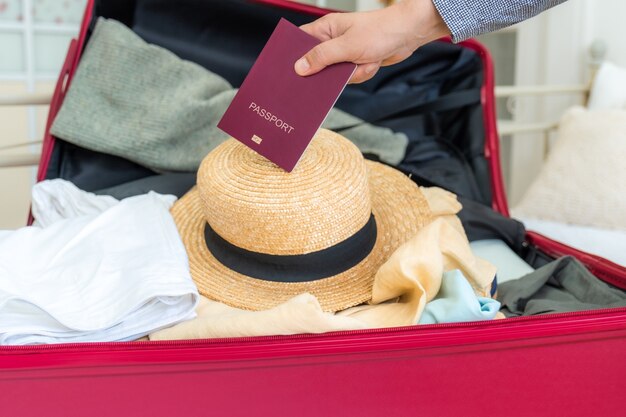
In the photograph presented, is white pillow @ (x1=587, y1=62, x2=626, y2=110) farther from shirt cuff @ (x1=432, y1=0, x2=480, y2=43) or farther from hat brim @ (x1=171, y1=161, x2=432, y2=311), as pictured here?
shirt cuff @ (x1=432, y1=0, x2=480, y2=43)

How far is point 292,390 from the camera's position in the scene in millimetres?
623

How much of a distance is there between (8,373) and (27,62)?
58.3 inches

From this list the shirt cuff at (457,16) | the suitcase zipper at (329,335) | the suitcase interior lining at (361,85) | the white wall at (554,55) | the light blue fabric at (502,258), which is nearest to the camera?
the suitcase zipper at (329,335)

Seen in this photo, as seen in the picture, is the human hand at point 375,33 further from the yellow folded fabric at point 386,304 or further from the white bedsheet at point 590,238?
the white bedsheet at point 590,238

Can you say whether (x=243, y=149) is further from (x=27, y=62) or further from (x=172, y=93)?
(x=27, y=62)

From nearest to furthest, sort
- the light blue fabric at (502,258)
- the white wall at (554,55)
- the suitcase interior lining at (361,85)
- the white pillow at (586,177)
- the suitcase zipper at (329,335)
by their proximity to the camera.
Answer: the suitcase zipper at (329,335) < the light blue fabric at (502,258) < the suitcase interior lining at (361,85) < the white pillow at (586,177) < the white wall at (554,55)

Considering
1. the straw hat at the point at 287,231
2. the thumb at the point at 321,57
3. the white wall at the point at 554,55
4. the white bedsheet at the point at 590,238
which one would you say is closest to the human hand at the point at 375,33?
the thumb at the point at 321,57

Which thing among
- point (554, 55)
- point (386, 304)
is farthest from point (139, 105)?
point (554, 55)

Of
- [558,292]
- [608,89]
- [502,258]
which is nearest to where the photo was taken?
[558,292]

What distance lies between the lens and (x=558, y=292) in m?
0.84

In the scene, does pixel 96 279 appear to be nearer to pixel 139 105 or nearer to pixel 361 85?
pixel 139 105

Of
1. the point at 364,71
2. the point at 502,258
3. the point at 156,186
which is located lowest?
the point at 156,186

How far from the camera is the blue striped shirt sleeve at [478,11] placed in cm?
73

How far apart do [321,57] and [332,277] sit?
255 mm
